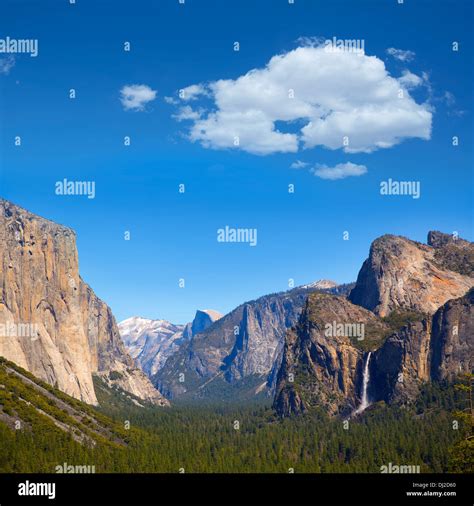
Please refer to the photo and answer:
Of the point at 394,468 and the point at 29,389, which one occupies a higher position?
the point at 29,389

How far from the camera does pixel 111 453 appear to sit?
147 metres
